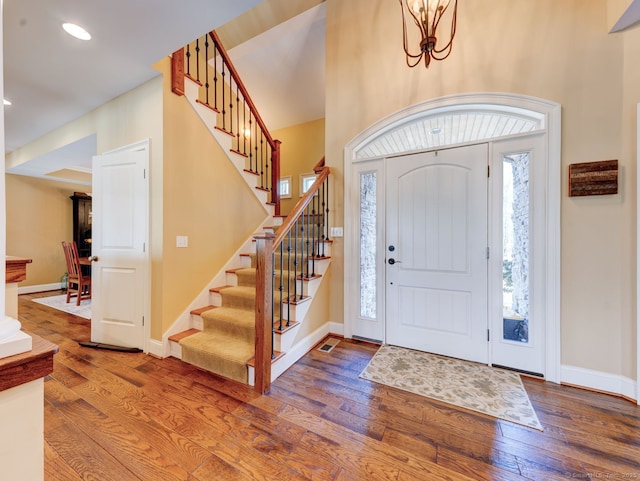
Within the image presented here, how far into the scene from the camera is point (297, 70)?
429 cm

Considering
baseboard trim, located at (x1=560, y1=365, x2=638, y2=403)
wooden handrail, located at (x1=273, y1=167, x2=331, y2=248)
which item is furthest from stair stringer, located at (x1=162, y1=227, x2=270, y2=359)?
baseboard trim, located at (x1=560, y1=365, x2=638, y2=403)

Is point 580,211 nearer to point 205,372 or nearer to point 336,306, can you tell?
point 336,306

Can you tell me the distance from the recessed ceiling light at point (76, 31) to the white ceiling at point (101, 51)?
0.04 metres

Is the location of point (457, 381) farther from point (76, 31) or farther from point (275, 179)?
point (76, 31)

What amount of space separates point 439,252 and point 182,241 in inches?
103

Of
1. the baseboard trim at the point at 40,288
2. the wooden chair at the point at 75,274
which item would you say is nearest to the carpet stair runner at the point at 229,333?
the wooden chair at the point at 75,274

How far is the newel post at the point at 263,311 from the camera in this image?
77.7 inches

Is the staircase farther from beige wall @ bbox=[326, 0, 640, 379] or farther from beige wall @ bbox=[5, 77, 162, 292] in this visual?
beige wall @ bbox=[326, 0, 640, 379]

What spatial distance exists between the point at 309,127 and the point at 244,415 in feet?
15.8

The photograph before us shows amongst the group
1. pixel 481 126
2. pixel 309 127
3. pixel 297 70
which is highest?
pixel 297 70

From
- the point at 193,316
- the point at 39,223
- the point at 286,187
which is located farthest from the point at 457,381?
the point at 39,223

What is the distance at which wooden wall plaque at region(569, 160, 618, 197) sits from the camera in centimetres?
194

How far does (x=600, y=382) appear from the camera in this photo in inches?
78.4

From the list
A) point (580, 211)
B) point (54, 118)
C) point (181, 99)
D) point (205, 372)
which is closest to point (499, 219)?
point (580, 211)
